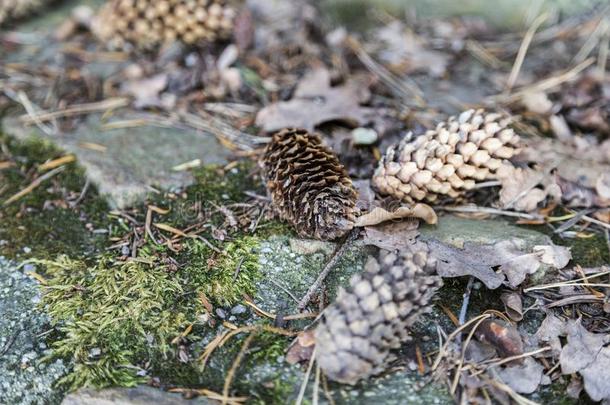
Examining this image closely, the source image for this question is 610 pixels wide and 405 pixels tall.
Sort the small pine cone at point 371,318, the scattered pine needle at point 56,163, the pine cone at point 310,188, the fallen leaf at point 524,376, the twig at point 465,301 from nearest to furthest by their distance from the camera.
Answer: the small pine cone at point 371,318 < the fallen leaf at point 524,376 < the twig at point 465,301 < the pine cone at point 310,188 < the scattered pine needle at point 56,163

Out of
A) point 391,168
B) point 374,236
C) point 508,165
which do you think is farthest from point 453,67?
point 374,236

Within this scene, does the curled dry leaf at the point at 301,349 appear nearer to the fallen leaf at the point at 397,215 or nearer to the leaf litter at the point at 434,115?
the leaf litter at the point at 434,115

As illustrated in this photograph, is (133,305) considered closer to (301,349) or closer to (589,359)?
(301,349)

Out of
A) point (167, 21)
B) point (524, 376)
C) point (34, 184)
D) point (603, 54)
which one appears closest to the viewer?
point (524, 376)

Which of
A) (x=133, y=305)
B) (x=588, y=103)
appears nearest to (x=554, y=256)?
(x=588, y=103)

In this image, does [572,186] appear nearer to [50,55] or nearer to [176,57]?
[176,57]

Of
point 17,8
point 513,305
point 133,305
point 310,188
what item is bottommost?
point 133,305

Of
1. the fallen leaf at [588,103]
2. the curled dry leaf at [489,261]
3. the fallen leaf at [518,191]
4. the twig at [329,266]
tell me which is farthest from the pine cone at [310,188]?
the fallen leaf at [588,103]
